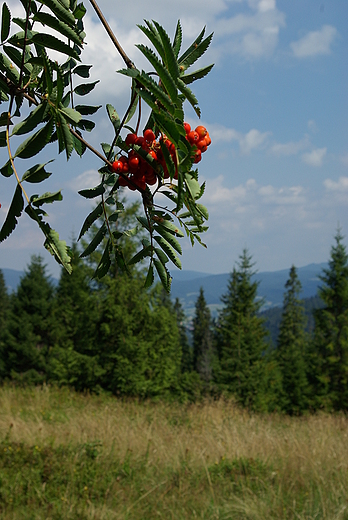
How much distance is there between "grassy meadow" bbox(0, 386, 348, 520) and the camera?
3.30 metres

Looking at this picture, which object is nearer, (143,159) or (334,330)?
(143,159)

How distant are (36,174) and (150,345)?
34.9 feet

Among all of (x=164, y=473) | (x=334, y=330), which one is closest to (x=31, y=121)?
(x=164, y=473)

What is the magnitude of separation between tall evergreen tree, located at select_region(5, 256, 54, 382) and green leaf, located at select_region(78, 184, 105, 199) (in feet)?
60.4

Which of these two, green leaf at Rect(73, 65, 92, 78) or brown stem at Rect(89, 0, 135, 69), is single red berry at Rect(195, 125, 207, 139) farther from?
green leaf at Rect(73, 65, 92, 78)

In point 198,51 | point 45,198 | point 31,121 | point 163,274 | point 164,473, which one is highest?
point 198,51

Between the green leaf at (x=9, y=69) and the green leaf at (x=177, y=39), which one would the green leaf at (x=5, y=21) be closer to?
the green leaf at (x=9, y=69)

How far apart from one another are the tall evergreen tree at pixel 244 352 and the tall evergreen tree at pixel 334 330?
96.1 inches

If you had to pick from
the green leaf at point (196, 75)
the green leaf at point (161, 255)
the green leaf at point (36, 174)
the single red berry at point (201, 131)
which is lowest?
the green leaf at point (161, 255)

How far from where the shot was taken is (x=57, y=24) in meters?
0.64

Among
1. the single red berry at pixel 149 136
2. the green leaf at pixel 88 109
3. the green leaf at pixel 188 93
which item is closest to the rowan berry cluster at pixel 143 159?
the single red berry at pixel 149 136

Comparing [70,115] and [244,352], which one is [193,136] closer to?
[70,115]

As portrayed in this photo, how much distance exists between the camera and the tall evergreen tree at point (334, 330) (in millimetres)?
16516

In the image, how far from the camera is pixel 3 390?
7.76m
